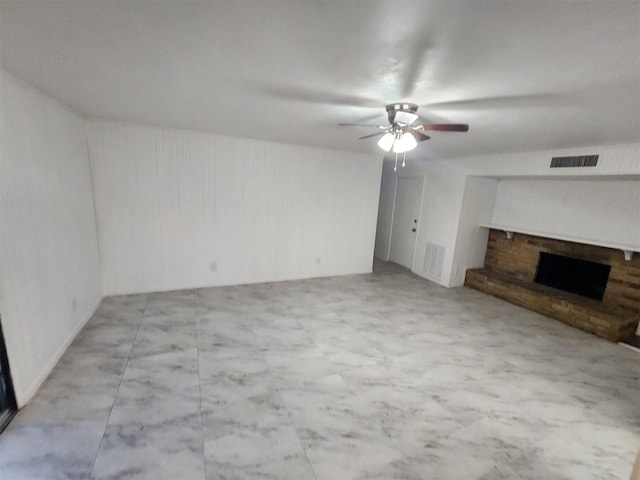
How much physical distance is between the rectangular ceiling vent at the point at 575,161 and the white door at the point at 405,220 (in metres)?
2.25

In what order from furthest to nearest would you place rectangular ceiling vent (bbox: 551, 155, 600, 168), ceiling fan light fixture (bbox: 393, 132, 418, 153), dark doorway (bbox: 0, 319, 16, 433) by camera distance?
rectangular ceiling vent (bbox: 551, 155, 600, 168), ceiling fan light fixture (bbox: 393, 132, 418, 153), dark doorway (bbox: 0, 319, 16, 433)

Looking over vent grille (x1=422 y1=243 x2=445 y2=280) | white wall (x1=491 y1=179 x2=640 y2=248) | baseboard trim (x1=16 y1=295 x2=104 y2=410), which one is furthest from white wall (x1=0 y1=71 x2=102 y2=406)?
white wall (x1=491 y1=179 x2=640 y2=248)

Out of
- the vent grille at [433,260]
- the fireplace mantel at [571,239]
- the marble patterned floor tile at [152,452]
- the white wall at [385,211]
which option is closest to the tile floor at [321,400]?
the marble patterned floor tile at [152,452]

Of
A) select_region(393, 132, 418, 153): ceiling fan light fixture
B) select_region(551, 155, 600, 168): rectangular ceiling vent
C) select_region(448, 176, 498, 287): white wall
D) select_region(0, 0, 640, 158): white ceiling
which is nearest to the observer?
select_region(0, 0, 640, 158): white ceiling

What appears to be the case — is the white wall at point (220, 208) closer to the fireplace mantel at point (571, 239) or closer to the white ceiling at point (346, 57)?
the white ceiling at point (346, 57)

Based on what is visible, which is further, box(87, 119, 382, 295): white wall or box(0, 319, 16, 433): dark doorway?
box(87, 119, 382, 295): white wall

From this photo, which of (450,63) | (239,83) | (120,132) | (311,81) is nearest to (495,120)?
(450,63)

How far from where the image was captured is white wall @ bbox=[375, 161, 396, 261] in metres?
6.60

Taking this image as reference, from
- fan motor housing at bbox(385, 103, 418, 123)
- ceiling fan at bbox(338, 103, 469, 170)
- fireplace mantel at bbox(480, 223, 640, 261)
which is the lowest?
fireplace mantel at bbox(480, 223, 640, 261)

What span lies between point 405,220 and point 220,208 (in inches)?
147

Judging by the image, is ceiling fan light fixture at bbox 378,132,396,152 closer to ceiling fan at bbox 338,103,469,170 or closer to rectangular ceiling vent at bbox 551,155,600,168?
ceiling fan at bbox 338,103,469,170

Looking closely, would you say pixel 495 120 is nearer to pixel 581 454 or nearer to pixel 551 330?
pixel 581 454

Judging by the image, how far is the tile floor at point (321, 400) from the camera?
179 cm

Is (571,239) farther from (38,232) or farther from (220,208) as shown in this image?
(38,232)
